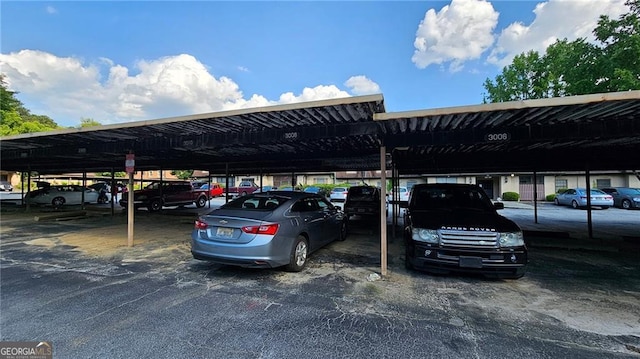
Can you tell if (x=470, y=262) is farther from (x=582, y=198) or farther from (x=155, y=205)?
(x=582, y=198)

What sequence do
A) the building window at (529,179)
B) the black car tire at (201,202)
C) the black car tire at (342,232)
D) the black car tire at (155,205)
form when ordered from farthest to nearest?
1. the building window at (529,179)
2. the black car tire at (201,202)
3. the black car tire at (155,205)
4. the black car tire at (342,232)

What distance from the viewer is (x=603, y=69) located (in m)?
19.1

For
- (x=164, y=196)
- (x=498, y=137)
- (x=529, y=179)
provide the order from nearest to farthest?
(x=498, y=137), (x=164, y=196), (x=529, y=179)

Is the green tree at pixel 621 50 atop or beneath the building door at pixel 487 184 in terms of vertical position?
atop

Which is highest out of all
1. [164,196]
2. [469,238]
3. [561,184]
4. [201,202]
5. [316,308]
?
[561,184]

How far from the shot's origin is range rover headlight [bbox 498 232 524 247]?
4359 millimetres

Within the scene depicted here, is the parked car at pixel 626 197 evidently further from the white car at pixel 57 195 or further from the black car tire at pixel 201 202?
the white car at pixel 57 195

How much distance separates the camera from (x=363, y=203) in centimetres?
1182

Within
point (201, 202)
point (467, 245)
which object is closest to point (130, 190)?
point (467, 245)

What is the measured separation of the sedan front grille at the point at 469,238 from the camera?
436cm

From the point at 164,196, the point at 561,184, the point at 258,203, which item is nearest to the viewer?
the point at 258,203

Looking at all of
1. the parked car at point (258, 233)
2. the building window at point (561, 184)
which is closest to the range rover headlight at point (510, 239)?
the parked car at point (258, 233)

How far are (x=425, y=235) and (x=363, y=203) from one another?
715 cm

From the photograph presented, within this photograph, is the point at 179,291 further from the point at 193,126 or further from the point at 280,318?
the point at 193,126
